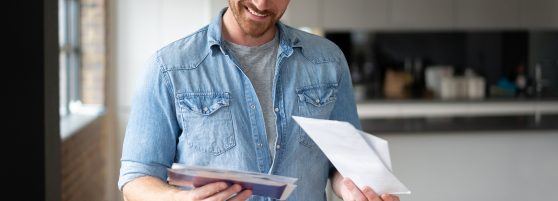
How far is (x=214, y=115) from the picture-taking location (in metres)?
1.74

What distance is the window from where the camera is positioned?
5.44 m

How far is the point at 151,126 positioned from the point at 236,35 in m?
0.29

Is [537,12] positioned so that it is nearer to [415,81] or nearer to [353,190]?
[415,81]

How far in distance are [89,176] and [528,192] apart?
2911 millimetres

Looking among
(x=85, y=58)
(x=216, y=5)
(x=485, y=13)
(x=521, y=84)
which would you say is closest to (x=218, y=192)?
(x=85, y=58)

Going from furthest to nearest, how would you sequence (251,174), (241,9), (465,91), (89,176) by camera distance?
1. (465,91)
2. (89,176)
3. (241,9)
4. (251,174)

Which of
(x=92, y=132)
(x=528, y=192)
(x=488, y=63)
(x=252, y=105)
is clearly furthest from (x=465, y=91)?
(x=252, y=105)

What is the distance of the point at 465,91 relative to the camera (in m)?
6.87

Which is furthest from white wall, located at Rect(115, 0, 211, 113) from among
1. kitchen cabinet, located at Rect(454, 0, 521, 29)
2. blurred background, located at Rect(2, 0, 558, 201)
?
kitchen cabinet, located at Rect(454, 0, 521, 29)

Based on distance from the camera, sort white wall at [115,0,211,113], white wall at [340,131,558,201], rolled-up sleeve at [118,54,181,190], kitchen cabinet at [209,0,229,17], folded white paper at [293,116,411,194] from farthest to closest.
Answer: white wall at [115,0,211,113], kitchen cabinet at [209,0,229,17], white wall at [340,131,558,201], rolled-up sleeve at [118,54,181,190], folded white paper at [293,116,411,194]

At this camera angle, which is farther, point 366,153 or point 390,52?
point 390,52

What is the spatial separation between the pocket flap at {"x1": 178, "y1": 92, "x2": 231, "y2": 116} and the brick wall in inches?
98.7

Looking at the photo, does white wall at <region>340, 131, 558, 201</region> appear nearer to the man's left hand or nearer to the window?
the window

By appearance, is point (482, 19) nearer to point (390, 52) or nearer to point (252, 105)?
point (390, 52)
